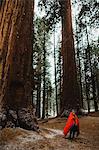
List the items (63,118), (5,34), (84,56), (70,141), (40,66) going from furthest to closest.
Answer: (84,56), (40,66), (63,118), (70,141), (5,34)

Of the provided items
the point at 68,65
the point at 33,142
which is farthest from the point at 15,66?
the point at 68,65

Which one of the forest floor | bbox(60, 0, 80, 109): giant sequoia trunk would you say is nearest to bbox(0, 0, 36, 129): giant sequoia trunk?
→ the forest floor

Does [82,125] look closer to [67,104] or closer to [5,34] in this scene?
[67,104]

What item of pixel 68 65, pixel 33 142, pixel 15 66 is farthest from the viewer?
pixel 68 65

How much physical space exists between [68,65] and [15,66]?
25.5ft

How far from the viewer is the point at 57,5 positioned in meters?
15.4

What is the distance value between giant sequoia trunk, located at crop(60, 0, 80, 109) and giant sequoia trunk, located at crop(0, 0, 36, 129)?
6.67 metres

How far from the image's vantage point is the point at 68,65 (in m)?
15.0

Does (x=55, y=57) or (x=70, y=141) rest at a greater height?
(x=55, y=57)

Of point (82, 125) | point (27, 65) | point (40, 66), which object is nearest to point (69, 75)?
point (82, 125)

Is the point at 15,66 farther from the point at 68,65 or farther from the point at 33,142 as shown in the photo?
the point at 68,65

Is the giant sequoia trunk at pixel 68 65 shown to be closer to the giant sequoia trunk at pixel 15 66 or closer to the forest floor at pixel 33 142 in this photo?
the forest floor at pixel 33 142

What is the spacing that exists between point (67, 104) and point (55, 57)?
63.3 ft

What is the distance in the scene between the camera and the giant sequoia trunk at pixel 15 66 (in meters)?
7.01
